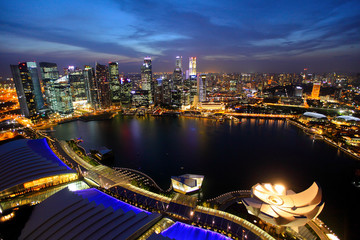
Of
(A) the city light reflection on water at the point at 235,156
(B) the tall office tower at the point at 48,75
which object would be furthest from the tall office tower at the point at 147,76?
(A) the city light reflection on water at the point at 235,156

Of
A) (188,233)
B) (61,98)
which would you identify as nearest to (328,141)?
(188,233)

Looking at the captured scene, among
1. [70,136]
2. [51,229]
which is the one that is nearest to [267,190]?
[51,229]

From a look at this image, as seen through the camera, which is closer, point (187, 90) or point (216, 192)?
point (216, 192)

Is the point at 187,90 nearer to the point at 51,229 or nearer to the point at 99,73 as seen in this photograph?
the point at 99,73

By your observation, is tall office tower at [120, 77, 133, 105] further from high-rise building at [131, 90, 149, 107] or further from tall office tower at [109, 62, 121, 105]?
high-rise building at [131, 90, 149, 107]

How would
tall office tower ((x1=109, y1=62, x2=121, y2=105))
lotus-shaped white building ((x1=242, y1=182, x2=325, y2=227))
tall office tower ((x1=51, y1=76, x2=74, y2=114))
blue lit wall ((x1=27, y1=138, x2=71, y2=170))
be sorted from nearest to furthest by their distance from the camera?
lotus-shaped white building ((x1=242, y1=182, x2=325, y2=227)) < blue lit wall ((x1=27, y1=138, x2=71, y2=170)) < tall office tower ((x1=51, y1=76, x2=74, y2=114)) < tall office tower ((x1=109, y1=62, x2=121, y2=105))

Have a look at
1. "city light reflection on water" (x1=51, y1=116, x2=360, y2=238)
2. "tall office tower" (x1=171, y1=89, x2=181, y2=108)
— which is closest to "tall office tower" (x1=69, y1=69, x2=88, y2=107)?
"city light reflection on water" (x1=51, y1=116, x2=360, y2=238)
